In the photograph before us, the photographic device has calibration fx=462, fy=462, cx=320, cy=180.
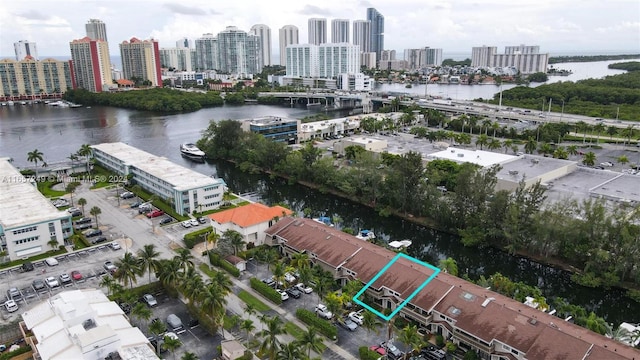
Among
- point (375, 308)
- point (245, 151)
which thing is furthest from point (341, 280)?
point (245, 151)

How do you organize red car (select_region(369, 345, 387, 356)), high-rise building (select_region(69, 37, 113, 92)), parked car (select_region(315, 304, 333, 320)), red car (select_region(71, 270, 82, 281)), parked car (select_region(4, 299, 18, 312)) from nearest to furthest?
red car (select_region(369, 345, 387, 356)) < parked car (select_region(315, 304, 333, 320)) < parked car (select_region(4, 299, 18, 312)) < red car (select_region(71, 270, 82, 281)) < high-rise building (select_region(69, 37, 113, 92))

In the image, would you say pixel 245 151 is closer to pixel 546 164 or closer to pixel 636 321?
pixel 546 164

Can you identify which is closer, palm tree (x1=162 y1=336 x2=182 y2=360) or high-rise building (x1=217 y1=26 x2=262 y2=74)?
palm tree (x1=162 y1=336 x2=182 y2=360)

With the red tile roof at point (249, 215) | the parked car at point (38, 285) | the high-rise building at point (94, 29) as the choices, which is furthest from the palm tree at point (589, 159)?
the high-rise building at point (94, 29)

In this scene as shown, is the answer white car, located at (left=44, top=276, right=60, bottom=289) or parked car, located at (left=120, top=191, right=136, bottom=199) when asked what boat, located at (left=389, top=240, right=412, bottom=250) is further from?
parked car, located at (left=120, top=191, right=136, bottom=199)

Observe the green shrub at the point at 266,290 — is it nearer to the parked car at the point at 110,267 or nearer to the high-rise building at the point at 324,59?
the parked car at the point at 110,267

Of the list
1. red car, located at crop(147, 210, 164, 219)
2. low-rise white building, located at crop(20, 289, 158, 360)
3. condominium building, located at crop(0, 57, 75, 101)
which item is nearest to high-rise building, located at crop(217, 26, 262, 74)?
condominium building, located at crop(0, 57, 75, 101)
